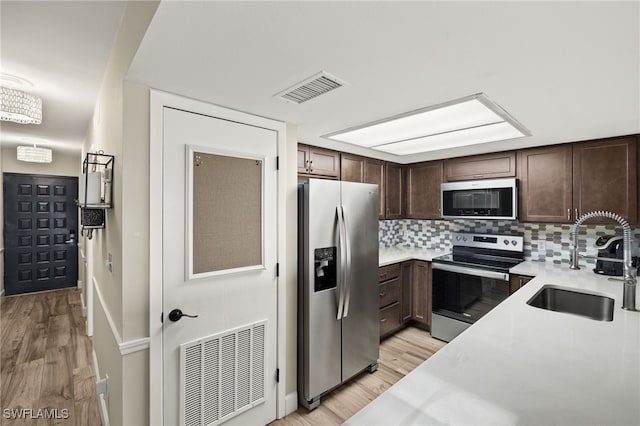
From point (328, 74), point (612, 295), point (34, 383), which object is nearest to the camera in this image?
point (328, 74)

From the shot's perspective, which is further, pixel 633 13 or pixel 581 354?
pixel 581 354

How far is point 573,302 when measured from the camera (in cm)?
211

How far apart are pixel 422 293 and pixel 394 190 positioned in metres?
1.34

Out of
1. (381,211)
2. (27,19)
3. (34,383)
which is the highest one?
(27,19)

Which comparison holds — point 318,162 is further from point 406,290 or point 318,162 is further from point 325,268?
point 406,290

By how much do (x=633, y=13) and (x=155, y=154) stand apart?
2027mm

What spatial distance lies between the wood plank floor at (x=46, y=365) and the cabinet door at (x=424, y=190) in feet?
12.3

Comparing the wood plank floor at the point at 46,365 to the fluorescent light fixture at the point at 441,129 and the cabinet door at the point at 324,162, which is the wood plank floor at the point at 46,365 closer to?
the cabinet door at the point at 324,162

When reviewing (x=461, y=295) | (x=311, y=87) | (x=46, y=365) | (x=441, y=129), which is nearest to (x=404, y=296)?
(x=461, y=295)

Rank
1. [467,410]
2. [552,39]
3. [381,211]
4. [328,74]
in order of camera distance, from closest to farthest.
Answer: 1. [467,410]
2. [552,39]
3. [328,74]
4. [381,211]

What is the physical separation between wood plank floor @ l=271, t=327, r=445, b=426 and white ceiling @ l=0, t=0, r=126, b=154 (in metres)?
2.66

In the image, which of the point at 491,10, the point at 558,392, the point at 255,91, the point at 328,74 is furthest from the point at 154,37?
the point at 558,392

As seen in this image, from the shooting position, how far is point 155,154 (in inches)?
62.6

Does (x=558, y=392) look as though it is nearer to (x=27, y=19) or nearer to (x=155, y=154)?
(x=155, y=154)
